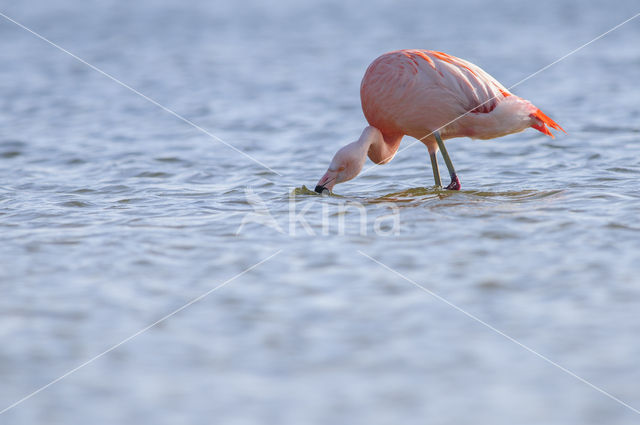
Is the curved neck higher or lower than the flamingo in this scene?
lower

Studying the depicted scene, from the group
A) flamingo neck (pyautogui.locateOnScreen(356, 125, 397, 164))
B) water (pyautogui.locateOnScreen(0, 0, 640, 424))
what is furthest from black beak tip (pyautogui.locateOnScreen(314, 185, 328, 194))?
flamingo neck (pyautogui.locateOnScreen(356, 125, 397, 164))

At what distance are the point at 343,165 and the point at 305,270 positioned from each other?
2255 millimetres

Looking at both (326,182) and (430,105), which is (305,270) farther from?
(430,105)

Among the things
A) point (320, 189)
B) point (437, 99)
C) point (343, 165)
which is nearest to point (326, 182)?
point (320, 189)

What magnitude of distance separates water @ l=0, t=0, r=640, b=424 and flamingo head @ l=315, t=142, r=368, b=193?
0.16m

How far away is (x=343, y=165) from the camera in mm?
6977

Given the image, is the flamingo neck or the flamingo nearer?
the flamingo

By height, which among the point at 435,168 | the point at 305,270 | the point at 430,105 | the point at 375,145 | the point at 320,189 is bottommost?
the point at 305,270

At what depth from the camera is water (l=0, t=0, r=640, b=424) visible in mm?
3299

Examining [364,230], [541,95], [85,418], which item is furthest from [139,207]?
[541,95]

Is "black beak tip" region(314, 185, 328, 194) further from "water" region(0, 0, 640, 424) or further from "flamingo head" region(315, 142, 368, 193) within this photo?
"water" region(0, 0, 640, 424)

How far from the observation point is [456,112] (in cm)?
670

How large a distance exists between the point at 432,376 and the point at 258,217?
3095 millimetres

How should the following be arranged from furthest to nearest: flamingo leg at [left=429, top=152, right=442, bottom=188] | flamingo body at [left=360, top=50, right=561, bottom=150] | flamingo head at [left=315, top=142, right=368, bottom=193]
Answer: flamingo leg at [left=429, top=152, right=442, bottom=188]
flamingo head at [left=315, top=142, right=368, bottom=193]
flamingo body at [left=360, top=50, right=561, bottom=150]
